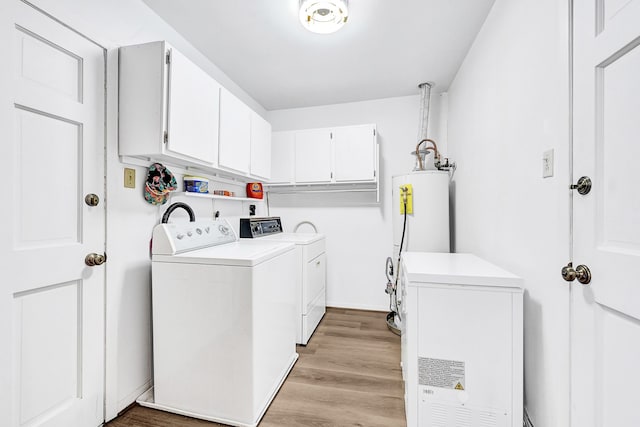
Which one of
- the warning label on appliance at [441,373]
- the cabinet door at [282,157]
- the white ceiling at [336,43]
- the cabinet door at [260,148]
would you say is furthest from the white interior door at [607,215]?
the cabinet door at [282,157]

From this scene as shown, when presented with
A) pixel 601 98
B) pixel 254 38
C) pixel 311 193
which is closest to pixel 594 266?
pixel 601 98

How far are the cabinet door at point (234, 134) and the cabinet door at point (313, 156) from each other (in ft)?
2.34

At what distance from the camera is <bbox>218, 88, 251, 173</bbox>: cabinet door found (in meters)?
2.09

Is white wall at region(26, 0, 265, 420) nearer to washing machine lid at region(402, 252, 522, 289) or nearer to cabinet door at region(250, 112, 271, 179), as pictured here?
cabinet door at region(250, 112, 271, 179)

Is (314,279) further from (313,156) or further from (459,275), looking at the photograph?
(459,275)

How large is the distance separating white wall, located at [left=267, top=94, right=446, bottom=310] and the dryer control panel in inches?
21.5

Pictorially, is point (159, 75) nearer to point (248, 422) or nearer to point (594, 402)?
point (248, 422)

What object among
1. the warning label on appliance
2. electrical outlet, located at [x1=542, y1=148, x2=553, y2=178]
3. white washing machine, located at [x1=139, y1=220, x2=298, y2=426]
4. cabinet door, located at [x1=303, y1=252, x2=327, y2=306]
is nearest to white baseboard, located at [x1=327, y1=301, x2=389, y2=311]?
cabinet door, located at [x1=303, y1=252, x2=327, y2=306]

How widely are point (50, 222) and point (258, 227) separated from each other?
4.87 ft

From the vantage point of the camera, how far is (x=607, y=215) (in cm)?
86

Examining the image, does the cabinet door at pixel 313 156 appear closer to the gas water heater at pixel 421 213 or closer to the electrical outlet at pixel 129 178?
the gas water heater at pixel 421 213

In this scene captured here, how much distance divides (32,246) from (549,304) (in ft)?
7.44

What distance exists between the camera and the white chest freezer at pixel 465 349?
3.85 ft

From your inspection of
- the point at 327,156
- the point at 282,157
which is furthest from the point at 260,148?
the point at 327,156
